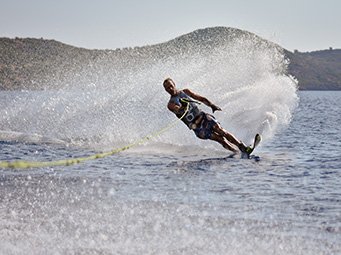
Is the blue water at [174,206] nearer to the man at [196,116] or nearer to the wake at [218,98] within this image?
the man at [196,116]

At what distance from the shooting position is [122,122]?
26141 millimetres

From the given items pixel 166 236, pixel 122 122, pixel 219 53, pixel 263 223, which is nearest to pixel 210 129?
pixel 263 223

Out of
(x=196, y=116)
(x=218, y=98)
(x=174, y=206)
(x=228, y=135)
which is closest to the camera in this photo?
(x=174, y=206)

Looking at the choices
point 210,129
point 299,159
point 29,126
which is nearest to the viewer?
point 210,129

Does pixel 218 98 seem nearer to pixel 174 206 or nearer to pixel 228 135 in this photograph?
pixel 228 135

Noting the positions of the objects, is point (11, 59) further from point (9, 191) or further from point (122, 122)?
point (9, 191)

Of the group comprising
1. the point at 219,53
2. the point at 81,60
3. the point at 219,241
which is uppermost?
the point at 81,60

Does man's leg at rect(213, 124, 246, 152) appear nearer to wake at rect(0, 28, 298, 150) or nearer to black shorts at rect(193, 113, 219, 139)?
black shorts at rect(193, 113, 219, 139)

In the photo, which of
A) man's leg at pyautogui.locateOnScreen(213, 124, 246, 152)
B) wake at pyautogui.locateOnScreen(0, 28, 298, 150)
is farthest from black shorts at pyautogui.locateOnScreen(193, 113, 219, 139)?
wake at pyautogui.locateOnScreen(0, 28, 298, 150)

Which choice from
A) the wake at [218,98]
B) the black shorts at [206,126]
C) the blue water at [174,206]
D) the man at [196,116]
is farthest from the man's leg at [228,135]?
the wake at [218,98]

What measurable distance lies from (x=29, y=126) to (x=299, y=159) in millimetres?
15492

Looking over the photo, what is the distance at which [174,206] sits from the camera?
30.4ft

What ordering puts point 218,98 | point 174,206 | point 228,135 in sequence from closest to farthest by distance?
point 174,206
point 228,135
point 218,98

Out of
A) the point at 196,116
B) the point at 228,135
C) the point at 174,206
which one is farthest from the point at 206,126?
the point at 174,206
